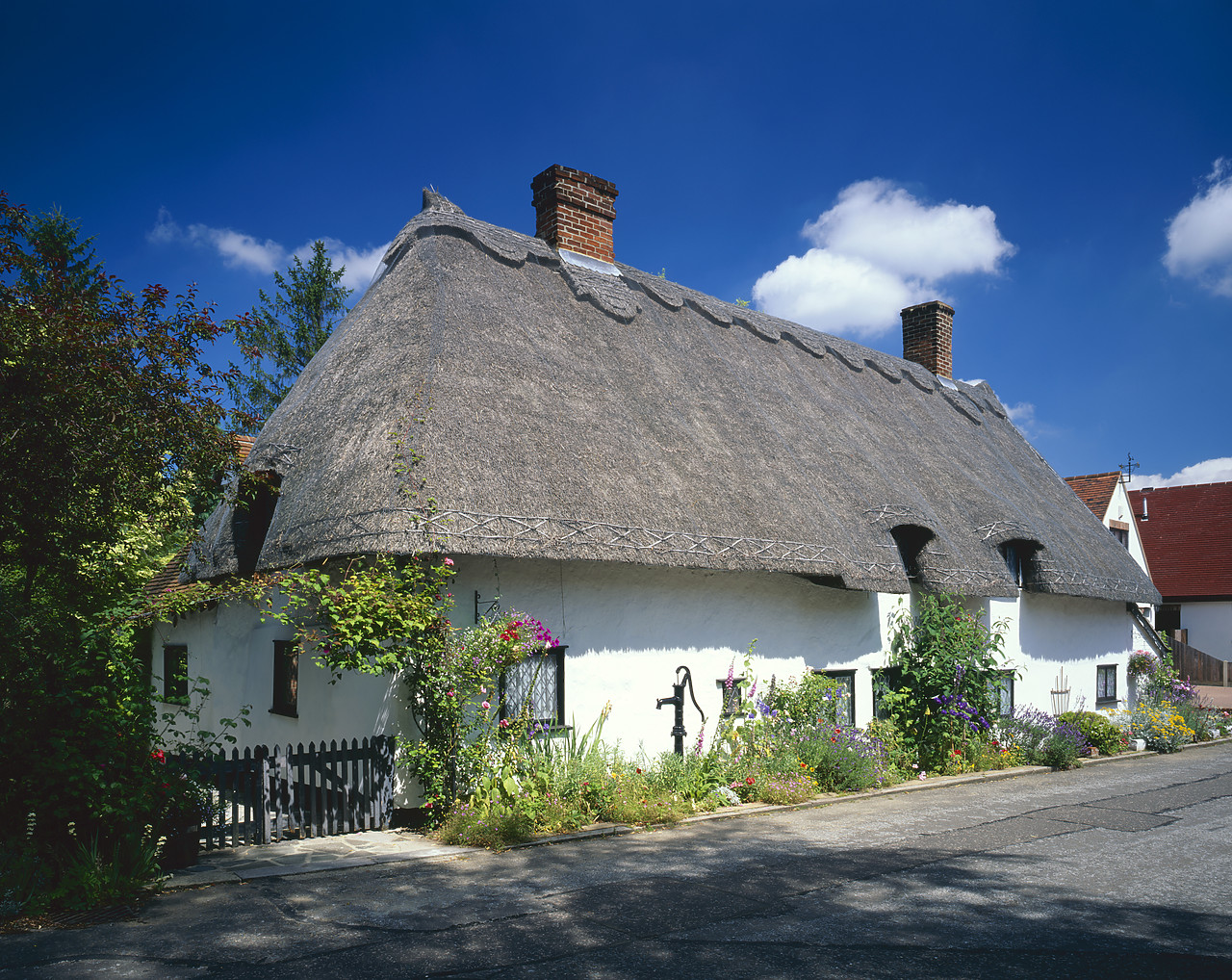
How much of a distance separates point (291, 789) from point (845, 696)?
7594 millimetres

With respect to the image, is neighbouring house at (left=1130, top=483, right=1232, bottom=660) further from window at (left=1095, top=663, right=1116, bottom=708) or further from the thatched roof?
the thatched roof

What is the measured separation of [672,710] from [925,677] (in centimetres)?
433

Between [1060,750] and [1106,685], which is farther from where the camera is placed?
[1106,685]

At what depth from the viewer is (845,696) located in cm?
1252

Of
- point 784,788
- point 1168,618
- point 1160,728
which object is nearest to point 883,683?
point 784,788

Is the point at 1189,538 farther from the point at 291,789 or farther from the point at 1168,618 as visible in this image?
the point at 291,789

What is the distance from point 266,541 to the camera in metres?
9.78

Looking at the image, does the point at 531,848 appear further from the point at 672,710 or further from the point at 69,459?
the point at 69,459

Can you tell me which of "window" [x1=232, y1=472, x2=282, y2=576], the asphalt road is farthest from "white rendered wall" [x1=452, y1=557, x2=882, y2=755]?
"window" [x1=232, y1=472, x2=282, y2=576]

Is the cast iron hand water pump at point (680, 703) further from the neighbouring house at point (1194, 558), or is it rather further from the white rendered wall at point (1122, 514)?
the neighbouring house at point (1194, 558)

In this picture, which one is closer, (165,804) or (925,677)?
(165,804)

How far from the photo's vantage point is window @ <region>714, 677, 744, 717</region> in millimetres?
11250

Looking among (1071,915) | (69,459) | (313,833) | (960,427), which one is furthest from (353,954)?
(960,427)

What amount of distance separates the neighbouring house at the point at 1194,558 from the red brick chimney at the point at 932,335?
10.9m
